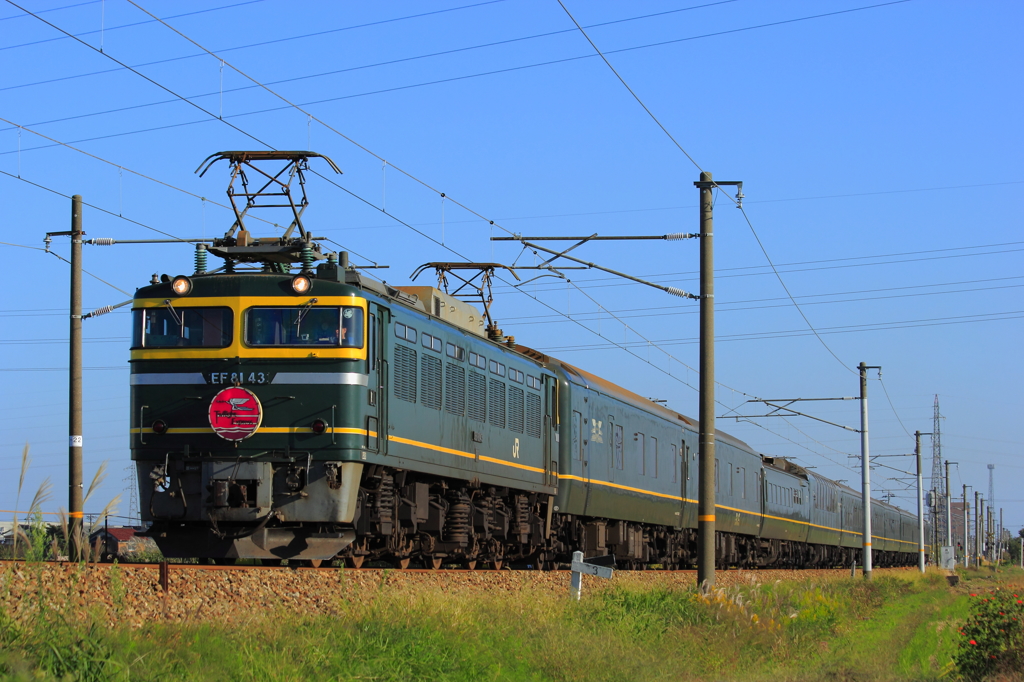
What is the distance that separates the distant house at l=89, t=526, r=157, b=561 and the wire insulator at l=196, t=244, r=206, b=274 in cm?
329

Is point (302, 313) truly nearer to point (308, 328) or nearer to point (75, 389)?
point (308, 328)

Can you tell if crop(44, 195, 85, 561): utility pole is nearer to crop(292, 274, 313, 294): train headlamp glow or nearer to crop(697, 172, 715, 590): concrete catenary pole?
crop(292, 274, 313, 294): train headlamp glow

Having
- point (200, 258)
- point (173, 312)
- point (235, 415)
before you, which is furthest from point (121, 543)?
point (235, 415)

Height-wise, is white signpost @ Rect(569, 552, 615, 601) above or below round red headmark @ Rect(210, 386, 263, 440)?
below

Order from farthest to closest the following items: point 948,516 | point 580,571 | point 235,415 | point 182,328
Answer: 1. point 948,516
2. point 580,571
3. point 182,328
4. point 235,415

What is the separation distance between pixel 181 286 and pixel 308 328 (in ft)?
5.50

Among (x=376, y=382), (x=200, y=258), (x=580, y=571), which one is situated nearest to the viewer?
(x=376, y=382)

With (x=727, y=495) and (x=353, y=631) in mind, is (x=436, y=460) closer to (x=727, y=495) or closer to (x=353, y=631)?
(x=353, y=631)

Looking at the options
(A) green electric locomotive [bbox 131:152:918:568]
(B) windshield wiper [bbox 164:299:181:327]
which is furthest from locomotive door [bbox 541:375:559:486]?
(B) windshield wiper [bbox 164:299:181:327]

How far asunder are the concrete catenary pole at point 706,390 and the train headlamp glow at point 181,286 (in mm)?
7417

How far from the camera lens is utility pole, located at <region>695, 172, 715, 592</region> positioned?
57.6 ft

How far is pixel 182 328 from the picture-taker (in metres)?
14.5

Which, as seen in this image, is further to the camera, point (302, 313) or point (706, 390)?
point (706, 390)

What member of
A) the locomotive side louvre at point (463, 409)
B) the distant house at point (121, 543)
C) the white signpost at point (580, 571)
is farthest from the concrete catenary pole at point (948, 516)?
the white signpost at point (580, 571)
